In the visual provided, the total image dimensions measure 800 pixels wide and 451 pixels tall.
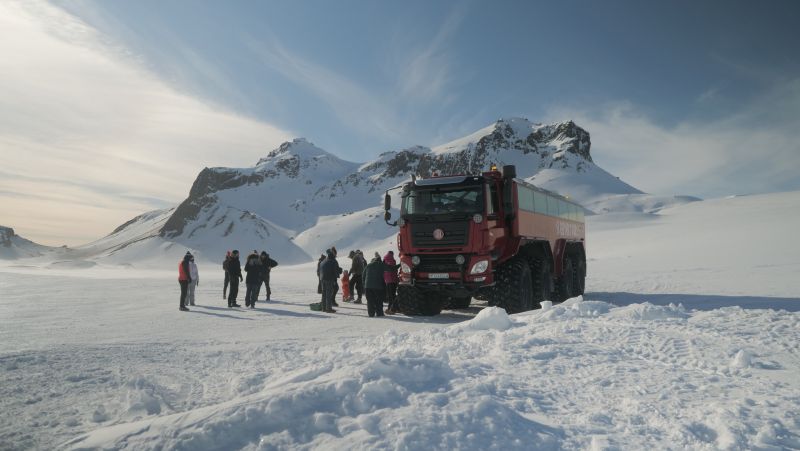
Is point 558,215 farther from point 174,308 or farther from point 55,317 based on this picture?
point 55,317

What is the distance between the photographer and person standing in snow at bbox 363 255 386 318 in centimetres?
1199

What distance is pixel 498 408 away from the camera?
382 cm

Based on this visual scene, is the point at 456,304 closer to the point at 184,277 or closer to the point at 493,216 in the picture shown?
the point at 493,216

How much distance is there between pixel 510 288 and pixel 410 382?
7023 mm

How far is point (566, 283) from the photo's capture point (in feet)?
50.4

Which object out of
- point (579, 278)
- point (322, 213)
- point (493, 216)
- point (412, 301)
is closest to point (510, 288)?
point (493, 216)

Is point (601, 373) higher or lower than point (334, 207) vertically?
lower

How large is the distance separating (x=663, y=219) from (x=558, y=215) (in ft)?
179

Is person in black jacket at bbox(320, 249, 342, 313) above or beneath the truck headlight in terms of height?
beneath

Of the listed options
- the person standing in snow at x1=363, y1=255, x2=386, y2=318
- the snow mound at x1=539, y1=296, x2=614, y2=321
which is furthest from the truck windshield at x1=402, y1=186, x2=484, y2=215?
the snow mound at x1=539, y1=296, x2=614, y2=321

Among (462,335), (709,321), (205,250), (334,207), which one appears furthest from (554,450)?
(334,207)

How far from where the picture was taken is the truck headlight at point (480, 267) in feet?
34.3

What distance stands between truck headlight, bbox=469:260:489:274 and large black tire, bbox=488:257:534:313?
0.67m

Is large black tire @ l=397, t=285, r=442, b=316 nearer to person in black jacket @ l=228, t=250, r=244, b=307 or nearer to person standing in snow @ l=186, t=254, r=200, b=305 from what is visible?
person in black jacket @ l=228, t=250, r=244, b=307
